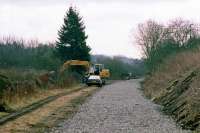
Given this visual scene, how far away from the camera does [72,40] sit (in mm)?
81812

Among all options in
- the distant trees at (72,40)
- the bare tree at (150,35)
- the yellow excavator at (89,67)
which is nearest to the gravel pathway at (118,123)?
the yellow excavator at (89,67)

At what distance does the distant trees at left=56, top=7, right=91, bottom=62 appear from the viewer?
81812 millimetres

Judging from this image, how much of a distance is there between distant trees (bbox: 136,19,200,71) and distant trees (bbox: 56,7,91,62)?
52.9 feet

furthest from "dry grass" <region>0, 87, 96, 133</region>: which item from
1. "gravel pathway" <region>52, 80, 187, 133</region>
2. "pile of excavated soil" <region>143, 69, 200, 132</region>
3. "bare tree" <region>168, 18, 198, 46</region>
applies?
"bare tree" <region>168, 18, 198, 46</region>

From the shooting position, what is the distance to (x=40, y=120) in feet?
78.2

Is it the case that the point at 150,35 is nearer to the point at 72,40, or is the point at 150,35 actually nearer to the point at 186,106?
the point at 72,40

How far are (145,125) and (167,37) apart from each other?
89227 millimetres

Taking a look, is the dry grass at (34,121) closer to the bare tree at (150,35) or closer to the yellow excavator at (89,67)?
the yellow excavator at (89,67)

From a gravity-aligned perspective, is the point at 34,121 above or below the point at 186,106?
below

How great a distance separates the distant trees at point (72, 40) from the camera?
81.8 meters

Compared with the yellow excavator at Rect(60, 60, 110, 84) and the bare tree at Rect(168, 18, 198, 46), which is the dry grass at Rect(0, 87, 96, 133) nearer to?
the yellow excavator at Rect(60, 60, 110, 84)

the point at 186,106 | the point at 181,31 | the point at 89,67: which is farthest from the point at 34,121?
the point at 181,31

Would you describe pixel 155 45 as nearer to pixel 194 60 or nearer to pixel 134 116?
pixel 194 60

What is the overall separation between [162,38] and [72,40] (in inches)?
1460
